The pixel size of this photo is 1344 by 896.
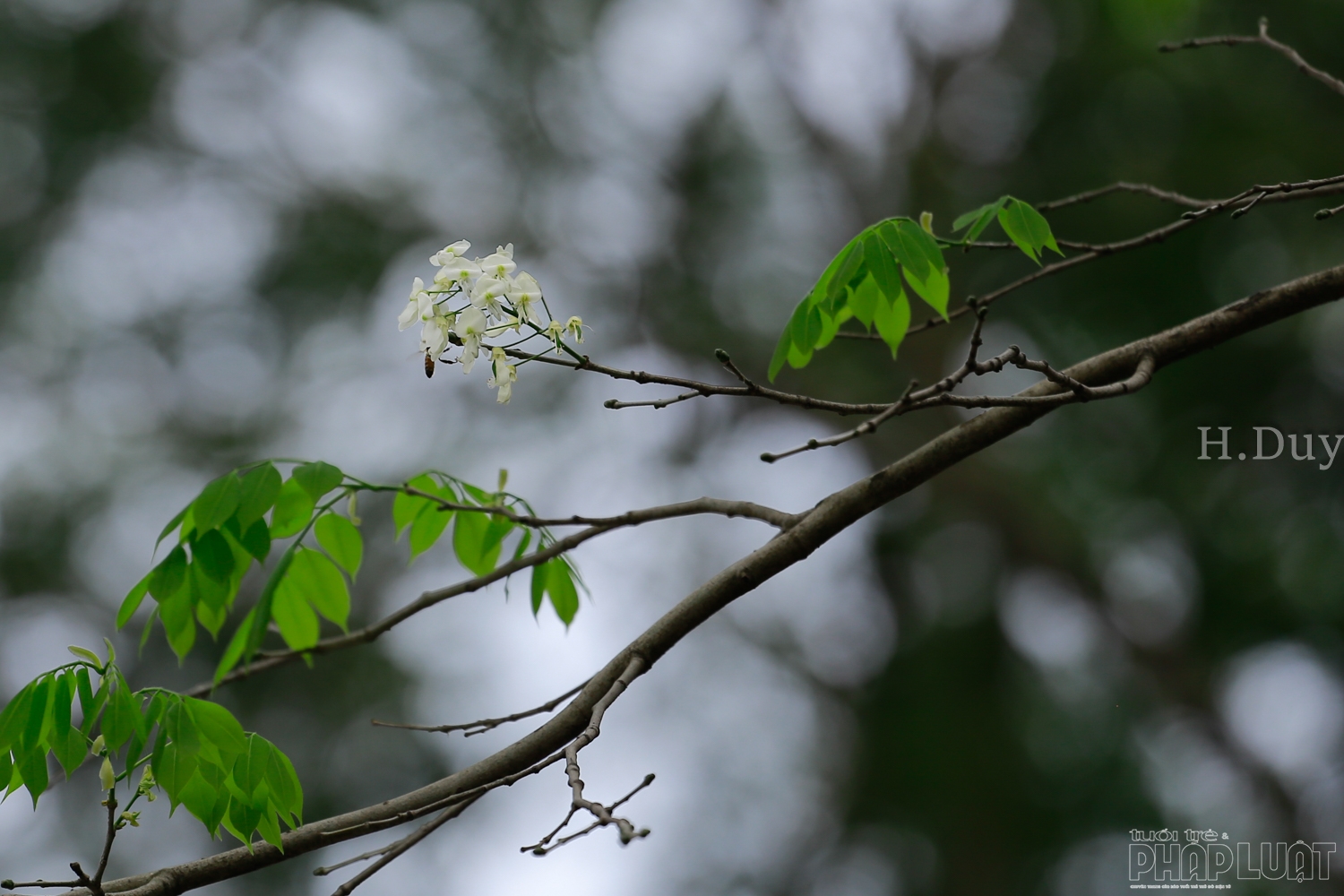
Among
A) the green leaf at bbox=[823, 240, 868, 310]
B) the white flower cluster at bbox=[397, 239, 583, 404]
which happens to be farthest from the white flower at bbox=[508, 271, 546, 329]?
the green leaf at bbox=[823, 240, 868, 310]

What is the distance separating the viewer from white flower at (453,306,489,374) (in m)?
0.83

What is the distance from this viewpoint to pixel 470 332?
2.73 ft

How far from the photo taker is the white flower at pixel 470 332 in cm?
83

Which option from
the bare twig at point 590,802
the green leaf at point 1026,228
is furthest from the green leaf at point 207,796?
the green leaf at point 1026,228

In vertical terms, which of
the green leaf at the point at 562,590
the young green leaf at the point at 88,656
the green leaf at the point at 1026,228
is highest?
the green leaf at the point at 1026,228

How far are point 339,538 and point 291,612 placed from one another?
14cm

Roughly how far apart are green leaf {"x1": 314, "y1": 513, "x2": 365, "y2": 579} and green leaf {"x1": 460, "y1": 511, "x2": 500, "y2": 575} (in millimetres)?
89

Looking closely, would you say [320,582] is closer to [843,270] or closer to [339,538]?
[339,538]

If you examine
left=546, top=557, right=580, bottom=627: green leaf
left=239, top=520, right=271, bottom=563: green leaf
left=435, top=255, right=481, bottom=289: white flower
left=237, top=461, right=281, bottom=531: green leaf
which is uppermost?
left=435, top=255, right=481, bottom=289: white flower

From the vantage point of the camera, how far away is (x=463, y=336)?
84 cm

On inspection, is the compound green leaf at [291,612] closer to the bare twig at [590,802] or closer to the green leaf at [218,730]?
the green leaf at [218,730]

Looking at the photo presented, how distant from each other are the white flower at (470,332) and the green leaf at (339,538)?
13.5 inches

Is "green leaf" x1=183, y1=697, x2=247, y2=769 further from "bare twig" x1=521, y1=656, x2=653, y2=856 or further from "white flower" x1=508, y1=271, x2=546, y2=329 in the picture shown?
"white flower" x1=508, y1=271, x2=546, y2=329

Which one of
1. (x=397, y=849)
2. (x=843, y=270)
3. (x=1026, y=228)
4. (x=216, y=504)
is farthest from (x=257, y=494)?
(x=1026, y=228)
